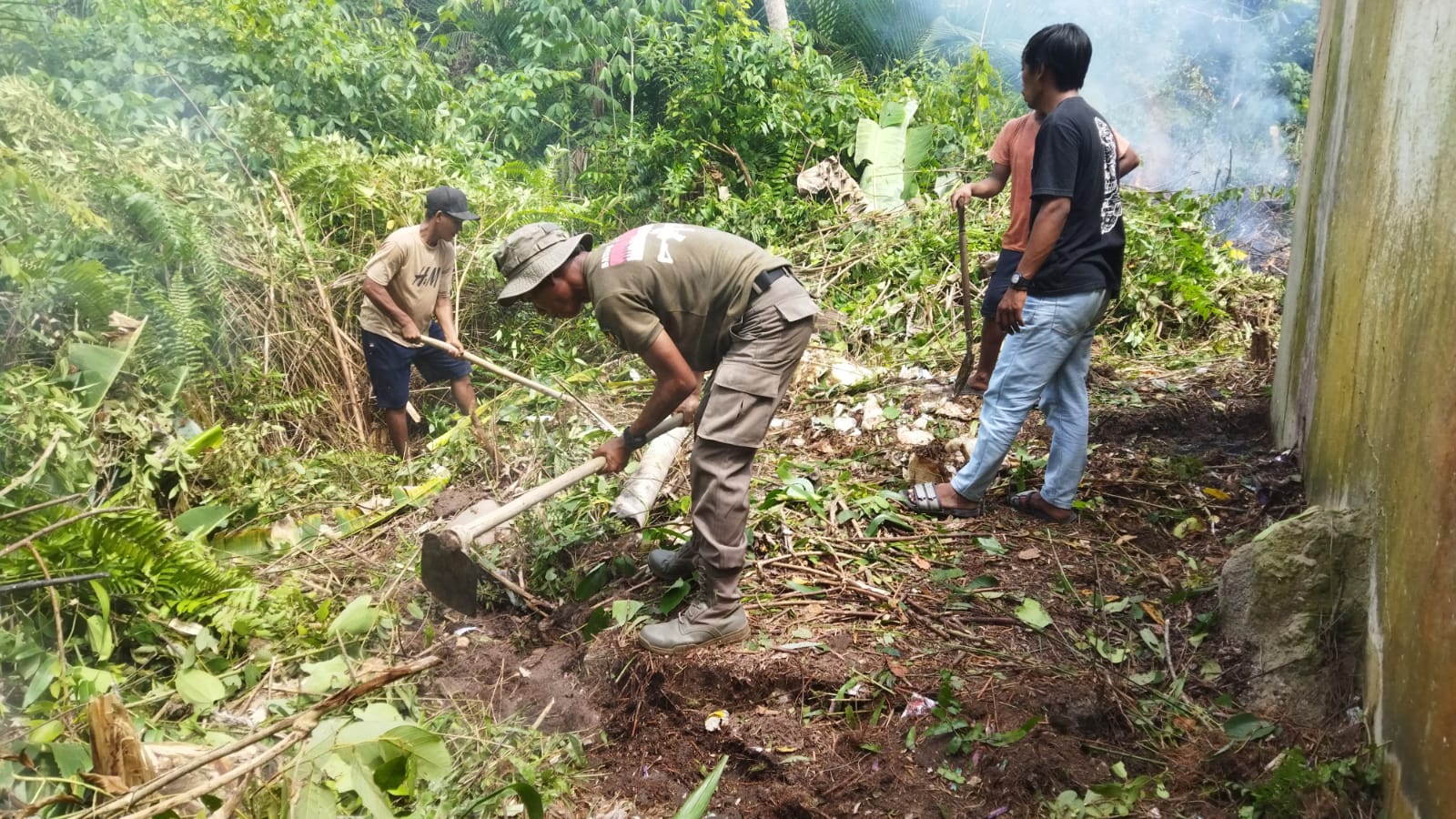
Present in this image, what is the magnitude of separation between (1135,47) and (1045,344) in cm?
1110

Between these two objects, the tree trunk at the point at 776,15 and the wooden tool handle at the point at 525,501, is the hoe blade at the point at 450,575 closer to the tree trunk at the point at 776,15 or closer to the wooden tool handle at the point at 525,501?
the wooden tool handle at the point at 525,501

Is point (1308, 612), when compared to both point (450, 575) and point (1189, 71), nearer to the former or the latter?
point (450, 575)

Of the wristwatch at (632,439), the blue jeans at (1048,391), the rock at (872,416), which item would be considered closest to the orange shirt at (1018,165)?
the blue jeans at (1048,391)

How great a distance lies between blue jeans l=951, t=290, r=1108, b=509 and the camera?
3672 millimetres

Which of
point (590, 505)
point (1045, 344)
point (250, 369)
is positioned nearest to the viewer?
point (1045, 344)

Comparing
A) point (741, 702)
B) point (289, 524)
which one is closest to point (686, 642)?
point (741, 702)

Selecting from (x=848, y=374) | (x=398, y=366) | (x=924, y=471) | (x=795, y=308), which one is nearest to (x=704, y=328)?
(x=795, y=308)

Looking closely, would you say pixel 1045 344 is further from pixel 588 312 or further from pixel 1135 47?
pixel 1135 47

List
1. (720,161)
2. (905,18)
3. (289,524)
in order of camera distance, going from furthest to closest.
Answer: (905,18) < (720,161) < (289,524)

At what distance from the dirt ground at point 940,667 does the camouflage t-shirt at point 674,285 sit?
1.13 meters

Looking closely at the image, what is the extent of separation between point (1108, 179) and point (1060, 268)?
0.42 metres

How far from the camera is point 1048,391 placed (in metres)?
3.94

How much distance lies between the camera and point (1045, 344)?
369 cm

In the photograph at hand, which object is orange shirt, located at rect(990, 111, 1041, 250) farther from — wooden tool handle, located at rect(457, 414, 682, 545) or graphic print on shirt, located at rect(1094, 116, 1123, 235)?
wooden tool handle, located at rect(457, 414, 682, 545)
